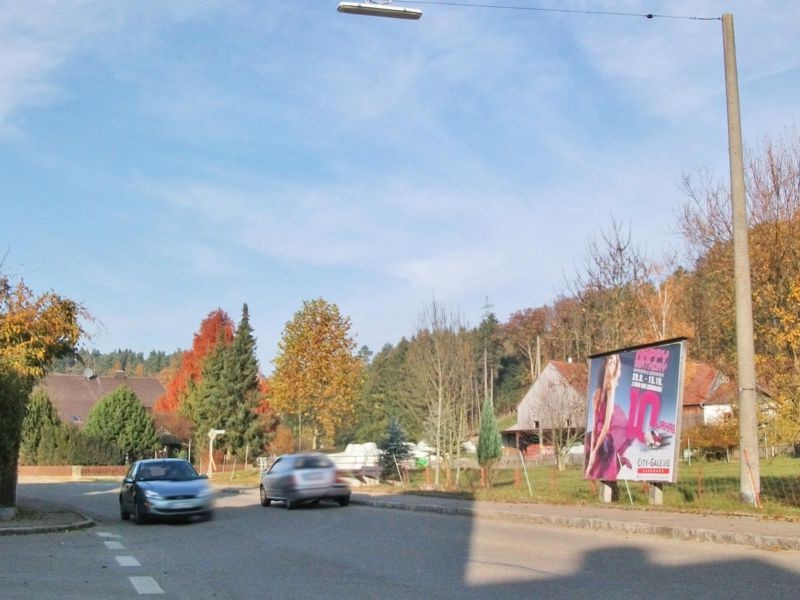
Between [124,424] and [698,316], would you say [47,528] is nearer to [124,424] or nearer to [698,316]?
[698,316]

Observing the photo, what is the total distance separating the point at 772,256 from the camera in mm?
24469

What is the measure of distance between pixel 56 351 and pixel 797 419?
18115 millimetres

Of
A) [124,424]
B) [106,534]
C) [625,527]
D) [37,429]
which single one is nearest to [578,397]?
[625,527]

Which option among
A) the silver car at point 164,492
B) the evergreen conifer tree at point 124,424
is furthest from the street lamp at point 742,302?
the evergreen conifer tree at point 124,424

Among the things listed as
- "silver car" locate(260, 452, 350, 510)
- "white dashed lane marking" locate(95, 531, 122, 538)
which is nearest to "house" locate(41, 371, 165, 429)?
"silver car" locate(260, 452, 350, 510)

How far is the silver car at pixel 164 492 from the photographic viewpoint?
64.3 feet

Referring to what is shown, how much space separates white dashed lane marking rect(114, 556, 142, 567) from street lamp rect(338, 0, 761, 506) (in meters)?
11.0

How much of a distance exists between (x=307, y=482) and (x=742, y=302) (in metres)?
11.9

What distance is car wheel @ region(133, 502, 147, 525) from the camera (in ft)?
64.9

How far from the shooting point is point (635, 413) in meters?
18.4

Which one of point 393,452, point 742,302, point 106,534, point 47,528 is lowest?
point 106,534

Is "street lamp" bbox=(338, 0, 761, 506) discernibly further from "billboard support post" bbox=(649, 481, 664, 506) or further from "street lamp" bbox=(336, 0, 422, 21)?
"street lamp" bbox=(336, 0, 422, 21)

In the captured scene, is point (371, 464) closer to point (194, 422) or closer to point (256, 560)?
point (256, 560)

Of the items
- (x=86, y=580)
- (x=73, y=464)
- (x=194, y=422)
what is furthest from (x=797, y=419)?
(x=194, y=422)
